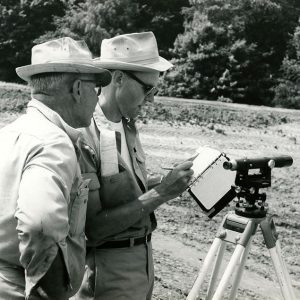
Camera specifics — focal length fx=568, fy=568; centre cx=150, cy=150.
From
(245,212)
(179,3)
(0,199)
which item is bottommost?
(179,3)

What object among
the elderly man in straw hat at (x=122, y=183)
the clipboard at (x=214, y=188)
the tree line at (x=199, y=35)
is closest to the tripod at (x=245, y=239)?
the clipboard at (x=214, y=188)

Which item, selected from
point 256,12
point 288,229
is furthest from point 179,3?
point 288,229

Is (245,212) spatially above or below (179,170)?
below

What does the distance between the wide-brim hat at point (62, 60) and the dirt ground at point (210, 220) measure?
9.17 feet

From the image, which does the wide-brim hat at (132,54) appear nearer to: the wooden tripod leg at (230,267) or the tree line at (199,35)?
the wooden tripod leg at (230,267)

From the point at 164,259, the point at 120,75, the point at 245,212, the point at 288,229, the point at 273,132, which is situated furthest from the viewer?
the point at 273,132

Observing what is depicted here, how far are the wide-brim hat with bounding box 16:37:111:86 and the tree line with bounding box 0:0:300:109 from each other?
68.5 ft

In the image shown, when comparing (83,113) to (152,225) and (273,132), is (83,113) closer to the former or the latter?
(152,225)

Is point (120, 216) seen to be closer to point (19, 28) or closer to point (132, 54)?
point (132, 54)

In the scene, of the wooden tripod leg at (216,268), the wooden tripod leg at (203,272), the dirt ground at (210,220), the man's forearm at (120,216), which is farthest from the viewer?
the dirt ground at (210,220)

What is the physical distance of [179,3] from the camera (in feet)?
103

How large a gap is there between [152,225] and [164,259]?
2.98 m

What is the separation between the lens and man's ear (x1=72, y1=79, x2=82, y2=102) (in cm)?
192

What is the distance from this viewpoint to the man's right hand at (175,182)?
2.42 metres
